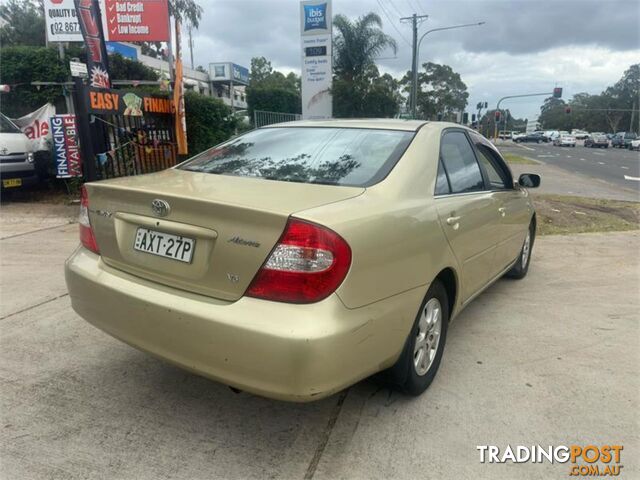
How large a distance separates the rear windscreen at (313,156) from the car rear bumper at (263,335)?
0.76m

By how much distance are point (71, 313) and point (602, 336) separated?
13.5ft

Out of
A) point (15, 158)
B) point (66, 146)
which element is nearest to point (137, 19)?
point (66, 146)

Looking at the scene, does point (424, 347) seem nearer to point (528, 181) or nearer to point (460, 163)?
→ point (460, 163)

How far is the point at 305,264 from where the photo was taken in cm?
203

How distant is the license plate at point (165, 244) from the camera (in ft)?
7.47

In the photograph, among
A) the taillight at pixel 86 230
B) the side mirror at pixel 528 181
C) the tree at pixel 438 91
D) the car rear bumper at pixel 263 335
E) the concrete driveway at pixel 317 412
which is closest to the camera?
the car rear bumper at pixel 263 335

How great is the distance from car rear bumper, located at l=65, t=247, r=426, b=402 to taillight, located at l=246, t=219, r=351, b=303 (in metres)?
0.05

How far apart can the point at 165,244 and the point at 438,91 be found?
56804 mm

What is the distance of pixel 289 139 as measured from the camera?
10.7 ft

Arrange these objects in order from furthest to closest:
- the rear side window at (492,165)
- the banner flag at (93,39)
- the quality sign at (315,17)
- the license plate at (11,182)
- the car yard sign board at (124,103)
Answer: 1. the quality sign at (315,17)
2. the banner flag at (93,39)
3. the license plate at (11,182)
4. the car yard sign board at (124,103)
5. the rear side window at (492,165)

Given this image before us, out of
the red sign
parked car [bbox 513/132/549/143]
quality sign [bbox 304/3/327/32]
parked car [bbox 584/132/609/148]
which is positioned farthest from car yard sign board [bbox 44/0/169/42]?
parked car [bbox 513/132/549/143]

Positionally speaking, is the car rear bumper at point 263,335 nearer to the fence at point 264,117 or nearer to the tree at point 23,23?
the fence at point 264,117

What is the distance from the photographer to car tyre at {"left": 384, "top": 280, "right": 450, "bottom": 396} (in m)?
2.61

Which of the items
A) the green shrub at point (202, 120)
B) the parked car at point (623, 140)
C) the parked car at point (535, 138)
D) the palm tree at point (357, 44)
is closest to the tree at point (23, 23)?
the palm tree at point (357, 44)
